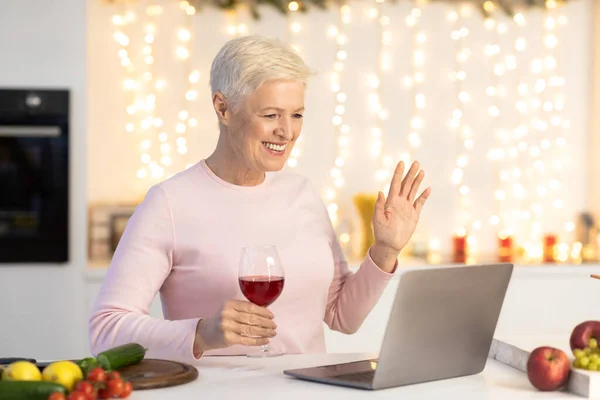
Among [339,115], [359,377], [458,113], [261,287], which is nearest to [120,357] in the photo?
[261,287]

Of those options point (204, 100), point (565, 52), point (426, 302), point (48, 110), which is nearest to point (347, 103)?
point (204, 100)

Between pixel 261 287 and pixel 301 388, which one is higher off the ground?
pixel 261 287

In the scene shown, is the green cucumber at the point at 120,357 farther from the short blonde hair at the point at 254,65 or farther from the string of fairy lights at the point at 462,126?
the string of fairy lights at the point at 462,126

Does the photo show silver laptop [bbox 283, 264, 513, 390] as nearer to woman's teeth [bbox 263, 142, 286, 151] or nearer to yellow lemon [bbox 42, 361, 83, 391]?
yellow lemon [bbox 42, 361, 83, 391]

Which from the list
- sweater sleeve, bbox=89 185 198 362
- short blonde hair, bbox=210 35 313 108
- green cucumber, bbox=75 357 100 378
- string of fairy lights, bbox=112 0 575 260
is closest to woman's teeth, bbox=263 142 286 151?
short blonde hair, bbox=210 35 313 108

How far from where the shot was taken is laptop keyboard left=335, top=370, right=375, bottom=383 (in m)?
1.75

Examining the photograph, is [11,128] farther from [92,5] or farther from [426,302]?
[426,302]

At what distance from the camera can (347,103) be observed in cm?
457

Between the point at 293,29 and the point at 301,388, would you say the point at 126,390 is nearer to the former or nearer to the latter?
the point at 301,388

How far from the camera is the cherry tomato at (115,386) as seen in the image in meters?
1.56

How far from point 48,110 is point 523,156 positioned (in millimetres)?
2393

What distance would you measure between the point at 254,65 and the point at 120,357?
32.4 inches

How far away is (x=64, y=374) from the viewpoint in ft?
5.14

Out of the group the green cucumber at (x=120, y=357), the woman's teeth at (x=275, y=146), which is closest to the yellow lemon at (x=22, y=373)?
the green cucumber at (x=120, y=357)
